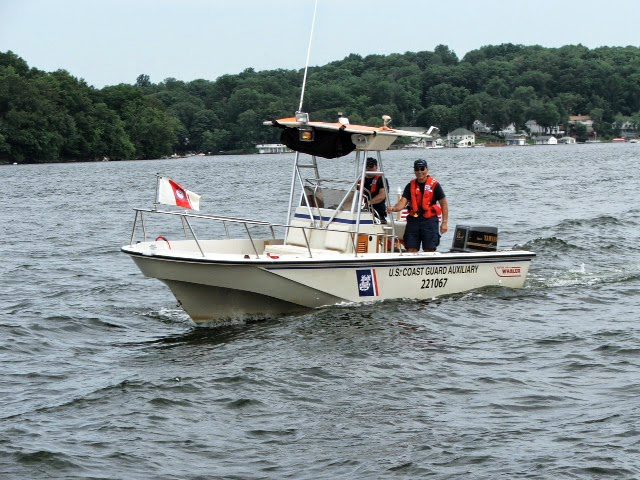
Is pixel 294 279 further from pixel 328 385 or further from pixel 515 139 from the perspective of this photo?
pixel 515 139

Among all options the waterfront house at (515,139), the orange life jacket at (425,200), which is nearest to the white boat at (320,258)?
the orange life jacket at (425,200)

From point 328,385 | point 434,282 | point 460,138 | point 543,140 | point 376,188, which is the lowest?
point 328,385

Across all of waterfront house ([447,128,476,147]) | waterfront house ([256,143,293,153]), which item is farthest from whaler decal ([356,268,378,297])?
waterfront house ([447,128,476,147])

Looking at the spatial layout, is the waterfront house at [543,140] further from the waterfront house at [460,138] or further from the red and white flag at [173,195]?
the red and white flag at [173,195]

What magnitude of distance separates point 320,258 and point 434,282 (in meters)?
2.14

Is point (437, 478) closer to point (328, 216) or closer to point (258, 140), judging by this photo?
point (328, 216)

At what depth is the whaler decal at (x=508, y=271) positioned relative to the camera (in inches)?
672

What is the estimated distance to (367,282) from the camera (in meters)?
15.6

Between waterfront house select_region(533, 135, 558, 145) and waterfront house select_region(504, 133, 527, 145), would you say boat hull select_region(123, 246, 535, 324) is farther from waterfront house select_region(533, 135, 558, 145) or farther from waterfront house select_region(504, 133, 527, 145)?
waterfront house select_region(533, 135, 558, 145)

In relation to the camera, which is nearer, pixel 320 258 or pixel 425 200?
pixel 320 258

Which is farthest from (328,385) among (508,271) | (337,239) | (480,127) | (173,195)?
(480,127)

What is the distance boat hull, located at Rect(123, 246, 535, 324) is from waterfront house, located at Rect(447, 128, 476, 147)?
171 m

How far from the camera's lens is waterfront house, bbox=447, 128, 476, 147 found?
611 ft

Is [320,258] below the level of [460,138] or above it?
below
